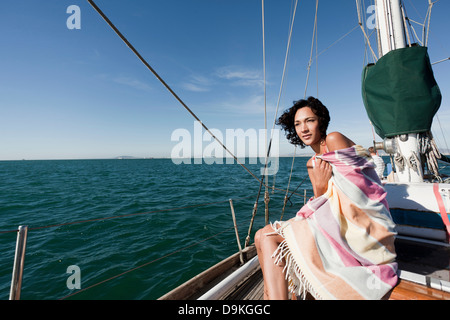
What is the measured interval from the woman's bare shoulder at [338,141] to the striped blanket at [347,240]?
0.06 m

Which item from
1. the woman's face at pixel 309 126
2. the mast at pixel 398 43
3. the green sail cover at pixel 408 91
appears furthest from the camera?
the mast at pixel 398 43

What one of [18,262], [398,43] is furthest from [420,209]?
[18,262]

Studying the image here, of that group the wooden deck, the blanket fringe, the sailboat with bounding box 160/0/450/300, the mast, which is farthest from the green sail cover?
the blanket fringe

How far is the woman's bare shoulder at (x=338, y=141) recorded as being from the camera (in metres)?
1.36

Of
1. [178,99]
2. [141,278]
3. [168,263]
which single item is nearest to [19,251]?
[178,99]

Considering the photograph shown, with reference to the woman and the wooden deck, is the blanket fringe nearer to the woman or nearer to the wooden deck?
the woman

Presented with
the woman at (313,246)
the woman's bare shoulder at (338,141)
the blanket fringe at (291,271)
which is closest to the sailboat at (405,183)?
the woman at (313,246)

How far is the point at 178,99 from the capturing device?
204cm

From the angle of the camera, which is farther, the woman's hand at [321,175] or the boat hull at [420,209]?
the boat hull at [420,209]

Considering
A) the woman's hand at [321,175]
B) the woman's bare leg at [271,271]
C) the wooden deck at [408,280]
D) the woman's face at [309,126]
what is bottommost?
the wooden deck at [408,280]

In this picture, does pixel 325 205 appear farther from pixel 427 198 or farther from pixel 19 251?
pixel 19 251

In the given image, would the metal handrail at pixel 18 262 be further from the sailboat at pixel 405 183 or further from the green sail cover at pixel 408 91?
the green sail cover at pixel 408 91

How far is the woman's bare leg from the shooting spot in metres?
1.27
